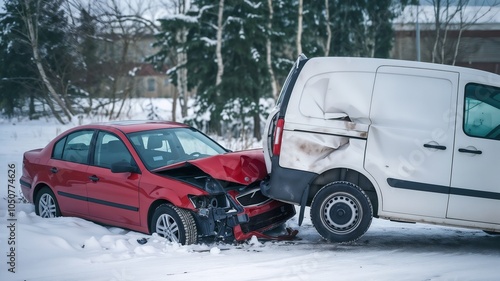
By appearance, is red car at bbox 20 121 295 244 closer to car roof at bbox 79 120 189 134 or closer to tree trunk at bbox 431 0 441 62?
car roof at bbox 79 120 189 134

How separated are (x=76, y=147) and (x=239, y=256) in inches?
120

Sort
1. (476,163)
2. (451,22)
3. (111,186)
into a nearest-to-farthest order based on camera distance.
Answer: (476,163)
(111,186)
(451,22)

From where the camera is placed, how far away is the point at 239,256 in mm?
5938

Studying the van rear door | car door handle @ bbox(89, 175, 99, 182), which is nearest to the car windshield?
car door handle @ bbox(89, 175, 99, 182)

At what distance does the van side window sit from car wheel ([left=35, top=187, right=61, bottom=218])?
18.0 ft

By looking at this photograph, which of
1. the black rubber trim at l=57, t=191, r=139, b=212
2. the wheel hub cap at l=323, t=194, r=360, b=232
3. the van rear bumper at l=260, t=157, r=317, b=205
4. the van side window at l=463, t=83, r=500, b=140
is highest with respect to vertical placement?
the van side window at l=463, t=83, r=500, b=140

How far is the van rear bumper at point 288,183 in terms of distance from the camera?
6289mm

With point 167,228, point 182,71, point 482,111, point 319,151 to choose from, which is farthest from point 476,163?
point 182,71

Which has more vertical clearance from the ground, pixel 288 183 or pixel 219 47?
pixel 219 47

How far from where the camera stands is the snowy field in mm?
5191

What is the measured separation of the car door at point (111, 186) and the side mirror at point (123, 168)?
63mm

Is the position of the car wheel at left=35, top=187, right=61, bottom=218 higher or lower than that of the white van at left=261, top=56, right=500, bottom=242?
lower

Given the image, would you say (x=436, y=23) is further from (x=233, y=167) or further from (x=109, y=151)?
(x=109, y=151)

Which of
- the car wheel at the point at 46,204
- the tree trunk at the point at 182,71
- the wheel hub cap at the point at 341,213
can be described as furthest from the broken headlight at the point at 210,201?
the tree trunk at the point at 182,71
